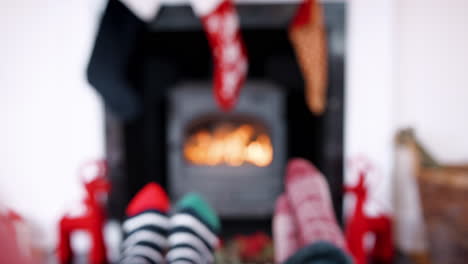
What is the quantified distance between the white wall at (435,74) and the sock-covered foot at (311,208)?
0.82m

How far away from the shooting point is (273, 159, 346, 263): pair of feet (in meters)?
0.54

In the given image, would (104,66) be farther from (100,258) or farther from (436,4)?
(436,4)

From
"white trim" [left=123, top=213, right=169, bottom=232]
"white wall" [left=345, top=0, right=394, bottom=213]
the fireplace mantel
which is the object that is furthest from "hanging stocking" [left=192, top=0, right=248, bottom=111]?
"white trim" [left=123, top=213, right=169, bottom=232]

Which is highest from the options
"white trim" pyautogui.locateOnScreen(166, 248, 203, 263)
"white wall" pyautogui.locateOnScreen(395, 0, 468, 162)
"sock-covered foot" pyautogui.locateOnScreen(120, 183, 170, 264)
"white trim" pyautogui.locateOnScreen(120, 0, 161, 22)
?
"white trim" pyautogui.locateOnScreen(120, 0, 161, 22)

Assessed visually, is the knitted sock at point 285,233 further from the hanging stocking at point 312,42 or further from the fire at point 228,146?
the fire at point 228,146

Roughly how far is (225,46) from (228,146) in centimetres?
52

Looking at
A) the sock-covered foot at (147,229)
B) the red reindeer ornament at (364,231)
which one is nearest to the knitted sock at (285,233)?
the sock-covered foot at (147,229)

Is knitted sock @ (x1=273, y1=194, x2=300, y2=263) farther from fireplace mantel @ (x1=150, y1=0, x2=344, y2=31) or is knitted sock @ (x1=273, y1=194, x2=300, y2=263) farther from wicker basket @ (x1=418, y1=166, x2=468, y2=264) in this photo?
fireplace mantel @ (x1=150, y1=0, x2=344, y2=31)

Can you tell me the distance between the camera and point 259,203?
147cm

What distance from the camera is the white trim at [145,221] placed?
89 cm

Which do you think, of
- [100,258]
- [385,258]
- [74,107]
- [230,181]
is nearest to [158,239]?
[100,258]

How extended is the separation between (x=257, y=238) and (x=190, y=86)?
0.70 meters

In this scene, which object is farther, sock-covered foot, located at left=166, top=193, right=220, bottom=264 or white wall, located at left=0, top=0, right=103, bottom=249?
white wall, located at left=0, top=0, right=103, bottom=249

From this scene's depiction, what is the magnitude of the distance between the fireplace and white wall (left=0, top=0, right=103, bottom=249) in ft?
1.15
